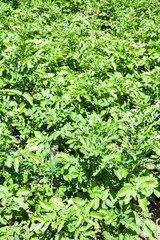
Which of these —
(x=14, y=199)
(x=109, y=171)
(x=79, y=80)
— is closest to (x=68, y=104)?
(x=79, y=80)

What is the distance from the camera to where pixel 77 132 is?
8.29 feet

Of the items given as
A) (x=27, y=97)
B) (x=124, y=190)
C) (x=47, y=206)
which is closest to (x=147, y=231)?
(x=124, y=190)

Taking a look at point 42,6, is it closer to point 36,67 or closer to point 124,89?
point 36,67

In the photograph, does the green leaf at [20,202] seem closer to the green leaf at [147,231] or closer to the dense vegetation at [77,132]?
the dense vegetation at [77,132]

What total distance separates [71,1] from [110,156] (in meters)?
5.30

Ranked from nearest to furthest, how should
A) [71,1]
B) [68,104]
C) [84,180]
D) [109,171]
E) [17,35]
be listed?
[84,180] < [109,171] < [68,104] < [17,35] < [71,1]

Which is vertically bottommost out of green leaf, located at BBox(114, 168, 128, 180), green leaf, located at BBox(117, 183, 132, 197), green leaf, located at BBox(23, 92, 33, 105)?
green leaf, located at BBox(117, 183, 132, 197)

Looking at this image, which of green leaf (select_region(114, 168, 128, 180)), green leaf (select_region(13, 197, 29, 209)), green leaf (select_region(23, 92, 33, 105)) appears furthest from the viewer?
green leaf (select_region(23, 92, 33, 105))

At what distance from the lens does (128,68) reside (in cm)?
405

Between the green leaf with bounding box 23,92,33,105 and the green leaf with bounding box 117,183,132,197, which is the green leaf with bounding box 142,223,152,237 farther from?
the green leaf with bounding box 23,92,33,105

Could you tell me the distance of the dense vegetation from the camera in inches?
84.0

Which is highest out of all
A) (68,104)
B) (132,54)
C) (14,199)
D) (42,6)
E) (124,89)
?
(42,6)

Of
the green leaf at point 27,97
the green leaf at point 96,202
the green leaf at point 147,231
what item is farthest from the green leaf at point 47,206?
the green leaf at point 27,97

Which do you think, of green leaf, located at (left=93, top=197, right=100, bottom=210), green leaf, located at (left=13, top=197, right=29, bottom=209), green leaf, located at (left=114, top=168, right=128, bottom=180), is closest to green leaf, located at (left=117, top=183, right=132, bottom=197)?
green leaf, located at (left=114, top=168, right=128, bottom=180)
